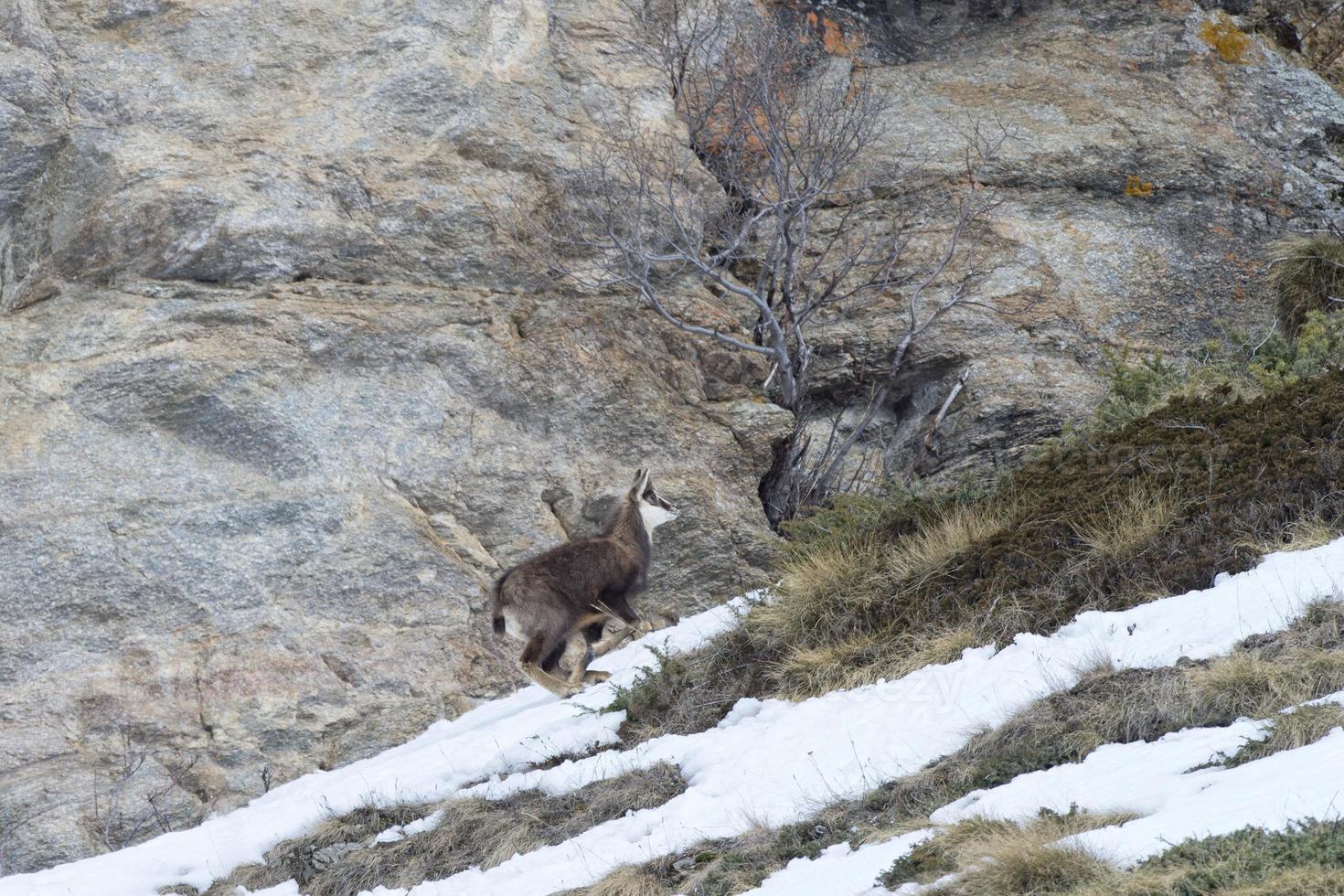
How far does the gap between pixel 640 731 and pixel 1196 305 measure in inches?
385

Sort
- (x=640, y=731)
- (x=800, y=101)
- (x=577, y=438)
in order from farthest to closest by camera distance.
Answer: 1. (x=800, y=101)
2. (x=577, y=438)
3. (x=640, y=731)

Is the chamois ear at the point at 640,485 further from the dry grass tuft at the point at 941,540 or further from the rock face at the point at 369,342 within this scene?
the dry grass tuft at the point at 941,540

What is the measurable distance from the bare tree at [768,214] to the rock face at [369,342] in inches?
13.8

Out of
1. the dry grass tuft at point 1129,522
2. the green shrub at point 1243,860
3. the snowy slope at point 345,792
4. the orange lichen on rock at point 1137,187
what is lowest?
the snowy slope at point 345,792

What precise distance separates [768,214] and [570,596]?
7.36 meters

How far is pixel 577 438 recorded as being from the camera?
540 inches

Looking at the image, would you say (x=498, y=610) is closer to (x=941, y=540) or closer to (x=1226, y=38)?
(x=941, y=540)

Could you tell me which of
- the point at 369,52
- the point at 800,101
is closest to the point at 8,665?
the point at 369,52

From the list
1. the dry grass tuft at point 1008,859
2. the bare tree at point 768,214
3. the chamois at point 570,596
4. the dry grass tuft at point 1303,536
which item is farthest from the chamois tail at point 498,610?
the dry grass tuft at point 1303,536

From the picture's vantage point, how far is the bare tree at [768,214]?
14562 millimetres

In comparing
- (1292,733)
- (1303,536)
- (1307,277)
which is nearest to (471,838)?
(1292,733)

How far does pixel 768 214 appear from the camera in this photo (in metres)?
16.4

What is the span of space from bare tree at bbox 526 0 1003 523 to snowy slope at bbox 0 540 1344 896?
5.85m

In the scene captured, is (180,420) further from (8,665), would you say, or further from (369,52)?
(369,52)
